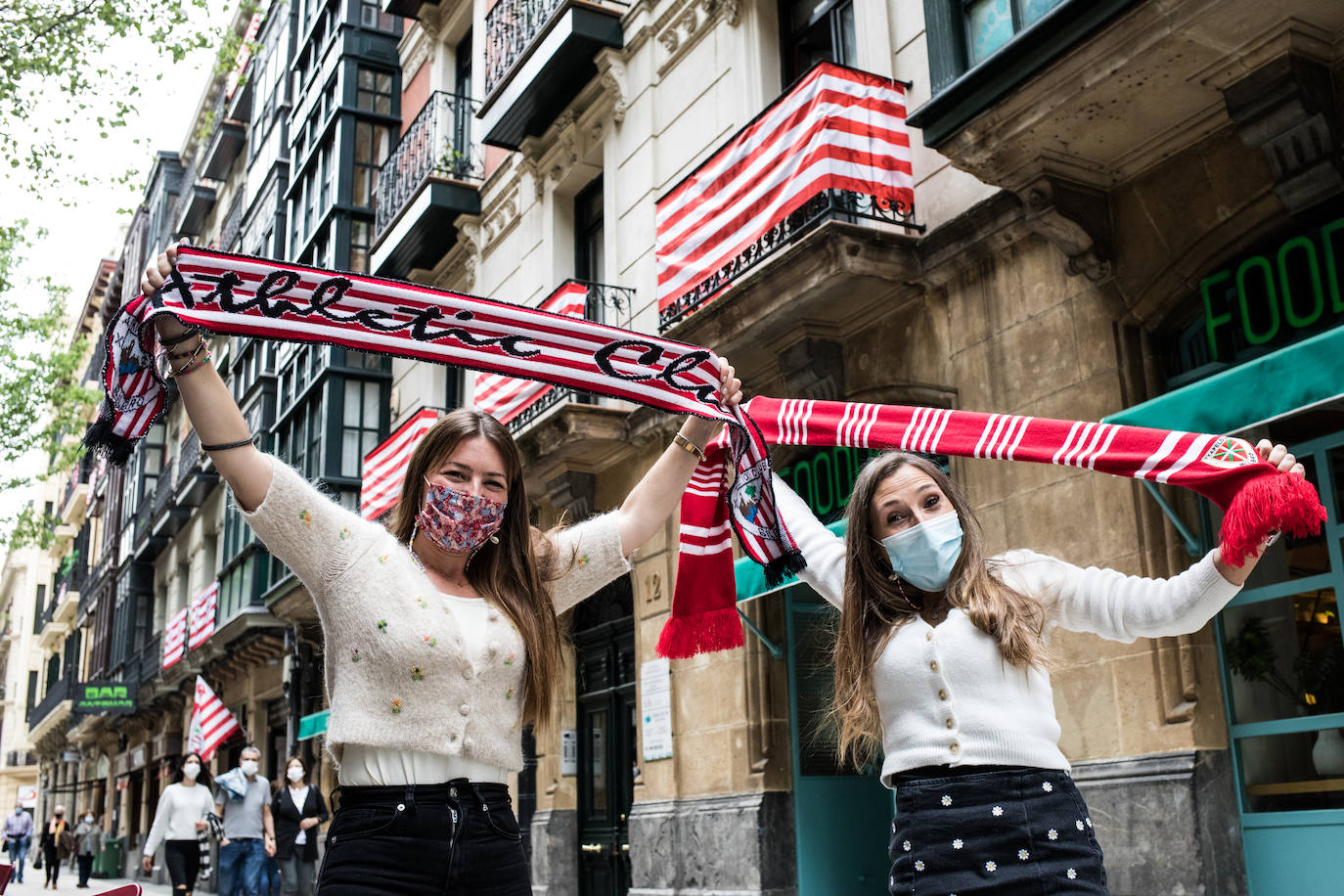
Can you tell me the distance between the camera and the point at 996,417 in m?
4.06

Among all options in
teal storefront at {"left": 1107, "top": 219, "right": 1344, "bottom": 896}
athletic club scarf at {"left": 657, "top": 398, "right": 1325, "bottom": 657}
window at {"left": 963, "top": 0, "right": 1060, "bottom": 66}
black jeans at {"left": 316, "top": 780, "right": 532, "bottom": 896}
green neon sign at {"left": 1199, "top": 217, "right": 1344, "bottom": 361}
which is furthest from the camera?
window at {"left": 963, "top": 0, "right": 1060, "bottom": 66}

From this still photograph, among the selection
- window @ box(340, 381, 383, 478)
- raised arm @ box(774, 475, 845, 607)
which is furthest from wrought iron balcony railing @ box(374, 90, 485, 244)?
raised arm @ box(774, 475, 845, 607)

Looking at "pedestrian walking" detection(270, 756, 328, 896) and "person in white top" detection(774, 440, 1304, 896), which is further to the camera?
"pedestrian walking" detection(270, 756, 328, 896)

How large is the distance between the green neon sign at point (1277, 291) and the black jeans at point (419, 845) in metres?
5.82

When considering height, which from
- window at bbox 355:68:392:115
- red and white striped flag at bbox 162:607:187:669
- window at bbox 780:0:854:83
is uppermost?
window at bbox 355:68:392:115

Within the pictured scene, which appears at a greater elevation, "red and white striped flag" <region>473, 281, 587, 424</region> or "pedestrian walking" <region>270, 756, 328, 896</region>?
"red and white striped flag" <region>473, 281, 587, 424</region>

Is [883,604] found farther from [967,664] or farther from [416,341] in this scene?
[416,341]

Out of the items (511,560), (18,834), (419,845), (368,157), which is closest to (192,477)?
(18,834)

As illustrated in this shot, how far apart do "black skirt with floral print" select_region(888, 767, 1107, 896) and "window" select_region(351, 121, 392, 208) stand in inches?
831

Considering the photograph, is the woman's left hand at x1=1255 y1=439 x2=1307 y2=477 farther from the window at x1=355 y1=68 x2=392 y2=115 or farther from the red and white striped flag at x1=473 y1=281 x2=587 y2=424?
the window at x1=355 y1=68 x2=392 y2=115

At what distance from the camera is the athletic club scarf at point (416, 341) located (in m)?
3.18

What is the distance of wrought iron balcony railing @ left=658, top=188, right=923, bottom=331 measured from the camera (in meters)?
9.25

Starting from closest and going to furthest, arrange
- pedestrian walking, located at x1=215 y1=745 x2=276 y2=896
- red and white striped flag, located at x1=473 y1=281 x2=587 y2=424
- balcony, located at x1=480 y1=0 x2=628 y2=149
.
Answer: pedestrian walking, located at x1=215 y1=745 x2=276 y2=896 < red and white striped flag, located at x1=473 y1=281 x2=587 y2=424 < balcony, located at x1=480 y1=0 x2=628 y2=149

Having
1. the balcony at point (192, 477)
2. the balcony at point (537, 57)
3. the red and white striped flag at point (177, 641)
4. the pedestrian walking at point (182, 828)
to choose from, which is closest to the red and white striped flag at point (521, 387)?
the balcony at point (537, 57)
